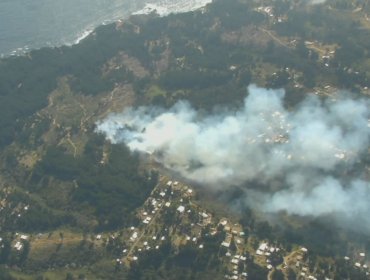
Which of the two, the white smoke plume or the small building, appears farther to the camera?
the small building

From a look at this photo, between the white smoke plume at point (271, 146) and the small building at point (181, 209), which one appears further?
the small building at point (181, 209)

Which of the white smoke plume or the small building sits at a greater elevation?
the white smoke plume

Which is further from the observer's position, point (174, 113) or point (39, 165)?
point (174, 113)

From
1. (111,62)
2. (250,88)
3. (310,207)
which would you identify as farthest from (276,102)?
(111,62)

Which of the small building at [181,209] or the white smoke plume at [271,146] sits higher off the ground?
the white smoke plume at [271,146]

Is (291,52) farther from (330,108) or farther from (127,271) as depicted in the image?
(127,271)

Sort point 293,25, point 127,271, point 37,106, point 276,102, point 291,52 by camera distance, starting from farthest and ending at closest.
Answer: point 293,25, point 291,52, point 37,106, point 276,102, point 127,271

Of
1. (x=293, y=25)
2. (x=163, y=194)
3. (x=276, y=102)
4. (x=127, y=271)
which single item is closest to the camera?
(x=127, y=271)
